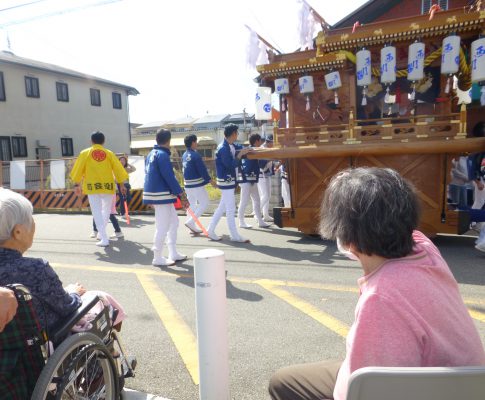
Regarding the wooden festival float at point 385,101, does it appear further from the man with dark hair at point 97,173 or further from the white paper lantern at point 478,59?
the man with dark hair at point 97,173

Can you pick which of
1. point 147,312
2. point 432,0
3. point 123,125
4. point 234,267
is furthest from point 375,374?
point 123,125

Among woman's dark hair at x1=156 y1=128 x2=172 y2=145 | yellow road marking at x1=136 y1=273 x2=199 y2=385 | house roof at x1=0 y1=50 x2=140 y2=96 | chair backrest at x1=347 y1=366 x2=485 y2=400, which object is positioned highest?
house roof at x1=0 y1=50 x2=140 y2=96

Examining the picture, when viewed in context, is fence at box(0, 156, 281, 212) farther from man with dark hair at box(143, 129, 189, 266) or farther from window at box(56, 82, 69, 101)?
window at box(56, 82, 69, 101)

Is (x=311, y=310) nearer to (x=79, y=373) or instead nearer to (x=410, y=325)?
(x=79, y=373)

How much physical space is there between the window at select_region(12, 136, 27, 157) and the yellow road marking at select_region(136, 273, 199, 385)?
66.6 ft

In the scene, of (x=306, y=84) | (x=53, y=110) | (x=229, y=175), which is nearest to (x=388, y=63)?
(x=306, y=84)

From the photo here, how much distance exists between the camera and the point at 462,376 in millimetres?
1025

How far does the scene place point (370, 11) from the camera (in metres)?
11.8

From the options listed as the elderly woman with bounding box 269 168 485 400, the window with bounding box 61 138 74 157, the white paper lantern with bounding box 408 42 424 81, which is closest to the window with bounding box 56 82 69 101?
the window with bounding box 61 138 74 157

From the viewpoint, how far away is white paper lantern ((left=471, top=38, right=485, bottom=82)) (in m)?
5.82

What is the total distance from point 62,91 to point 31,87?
1.99 metres

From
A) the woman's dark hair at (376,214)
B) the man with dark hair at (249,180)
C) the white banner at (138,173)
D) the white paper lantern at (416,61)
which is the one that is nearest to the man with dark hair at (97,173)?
the man with dark hair at (249,180)

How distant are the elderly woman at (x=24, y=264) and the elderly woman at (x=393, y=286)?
1325 mm

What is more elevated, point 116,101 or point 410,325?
point 116,101
